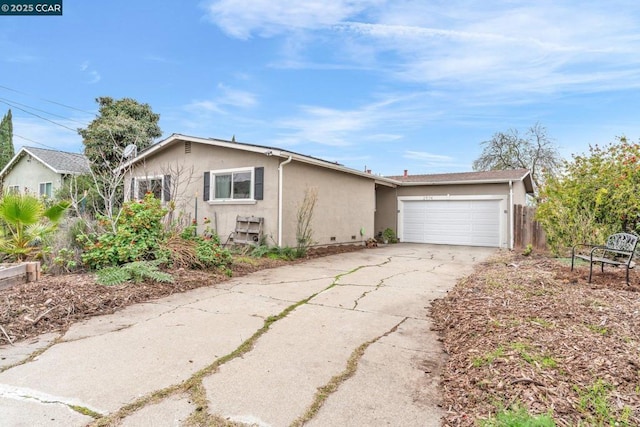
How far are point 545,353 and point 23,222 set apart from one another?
765 centimetres

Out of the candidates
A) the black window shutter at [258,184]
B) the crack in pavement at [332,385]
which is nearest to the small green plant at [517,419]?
the crack in pavement at [332,385]

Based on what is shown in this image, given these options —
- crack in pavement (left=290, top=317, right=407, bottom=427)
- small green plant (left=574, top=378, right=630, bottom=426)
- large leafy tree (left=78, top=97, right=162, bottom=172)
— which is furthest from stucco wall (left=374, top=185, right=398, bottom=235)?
small green plant (left=574, top=378, right=630, bottom=426)

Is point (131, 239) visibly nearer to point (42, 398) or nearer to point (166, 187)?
point (42, 398)

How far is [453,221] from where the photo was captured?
48.1 ft

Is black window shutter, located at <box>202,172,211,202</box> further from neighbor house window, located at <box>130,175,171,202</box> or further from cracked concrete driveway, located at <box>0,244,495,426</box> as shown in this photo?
cracked concrete driveway, located at <box>0,244,495,426</box>

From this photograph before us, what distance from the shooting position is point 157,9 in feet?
29.7

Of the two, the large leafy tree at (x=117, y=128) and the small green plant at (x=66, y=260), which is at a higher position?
the large leafy tree at (x=117, y=128)

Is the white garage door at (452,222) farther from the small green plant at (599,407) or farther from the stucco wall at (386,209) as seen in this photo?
the small green plant at (599,407)

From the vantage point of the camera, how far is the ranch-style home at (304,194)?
1005cm

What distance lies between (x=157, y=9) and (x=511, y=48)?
9230 millimetres

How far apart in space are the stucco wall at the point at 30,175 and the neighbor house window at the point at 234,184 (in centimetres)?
1200

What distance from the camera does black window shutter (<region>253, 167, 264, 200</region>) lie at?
1006 centimetres

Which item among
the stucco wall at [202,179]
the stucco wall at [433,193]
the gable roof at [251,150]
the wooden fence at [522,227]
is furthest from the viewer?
the stucco wall at [433,193]

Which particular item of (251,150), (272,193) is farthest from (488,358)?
(251,150)
